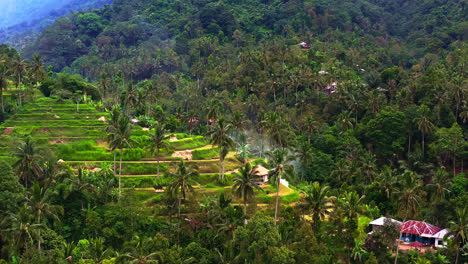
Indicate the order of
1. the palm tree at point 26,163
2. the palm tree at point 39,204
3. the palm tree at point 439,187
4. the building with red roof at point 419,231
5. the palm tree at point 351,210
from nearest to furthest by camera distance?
1. the palm tree at point 39,204
2. the palm tree at point 351,210
3. the palm tree at point 26,163
4. the building with red roof at point 419,231
5. the palm tree at point 439,187

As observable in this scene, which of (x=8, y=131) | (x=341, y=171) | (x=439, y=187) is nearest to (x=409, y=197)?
(x=439, y=187)

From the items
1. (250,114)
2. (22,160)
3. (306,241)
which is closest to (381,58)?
(250,114)

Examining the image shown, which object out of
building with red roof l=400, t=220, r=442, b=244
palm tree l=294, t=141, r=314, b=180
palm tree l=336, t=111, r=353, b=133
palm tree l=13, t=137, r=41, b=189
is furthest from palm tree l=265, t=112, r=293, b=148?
palm tree l=13, t=137, r=41, b=189

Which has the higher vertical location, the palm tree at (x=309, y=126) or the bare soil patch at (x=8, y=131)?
the bare soil patch at (x=8, y=131)

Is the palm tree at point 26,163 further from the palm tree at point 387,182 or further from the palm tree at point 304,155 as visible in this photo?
the palm tree at point 387,182

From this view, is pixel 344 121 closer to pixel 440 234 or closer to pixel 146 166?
pixel 440 234

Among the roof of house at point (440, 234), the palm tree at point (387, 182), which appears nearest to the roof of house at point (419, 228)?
the roof of house at point (440, 234)

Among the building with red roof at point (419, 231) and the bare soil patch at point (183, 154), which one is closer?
the building with red roof at point (419, 231)
